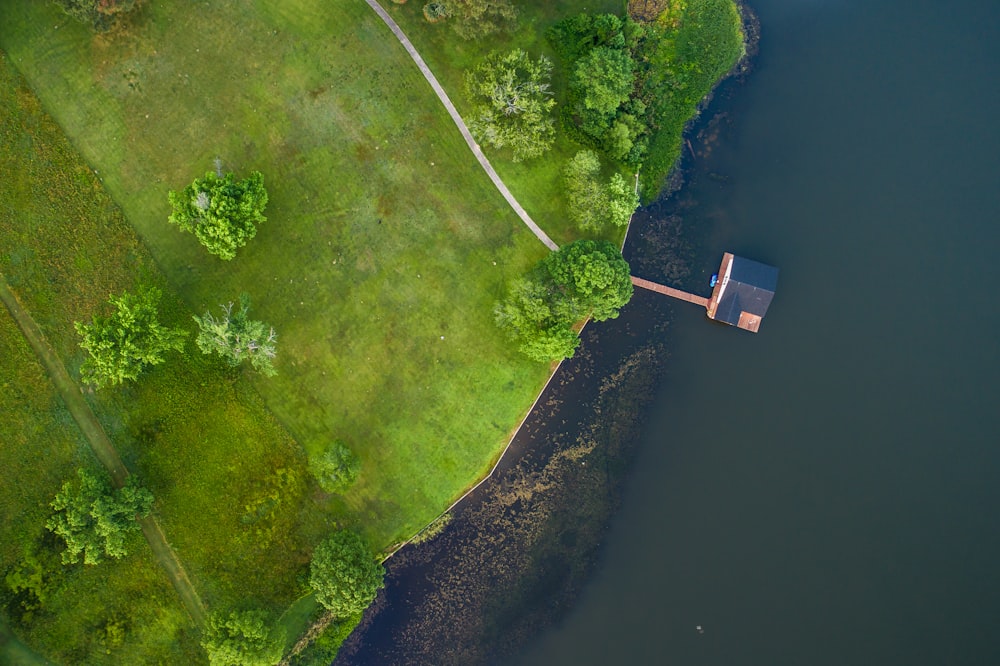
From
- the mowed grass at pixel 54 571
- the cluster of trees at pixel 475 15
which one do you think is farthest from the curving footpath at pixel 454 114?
the mowed grass at pixel 54 571

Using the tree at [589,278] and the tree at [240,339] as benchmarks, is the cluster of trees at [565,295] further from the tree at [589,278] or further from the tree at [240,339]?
the tree at [240,339]

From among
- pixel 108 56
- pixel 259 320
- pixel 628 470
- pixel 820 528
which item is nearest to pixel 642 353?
pixel 628 470

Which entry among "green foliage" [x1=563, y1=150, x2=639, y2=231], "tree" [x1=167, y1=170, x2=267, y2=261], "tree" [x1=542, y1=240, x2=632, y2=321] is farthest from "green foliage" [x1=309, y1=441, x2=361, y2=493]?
"green foliage" [x1=563, y1=150, x2=639, y2=231]

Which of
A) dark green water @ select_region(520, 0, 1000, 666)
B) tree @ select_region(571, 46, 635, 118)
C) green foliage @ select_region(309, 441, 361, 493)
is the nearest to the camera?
green foliage @ select_region(309, 441, 361, 493)

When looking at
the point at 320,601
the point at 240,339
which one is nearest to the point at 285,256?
the point at 240,339

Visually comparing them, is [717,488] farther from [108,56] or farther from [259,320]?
[108,56]

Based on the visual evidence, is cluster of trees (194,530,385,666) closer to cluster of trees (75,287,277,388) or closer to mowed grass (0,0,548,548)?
mowed grass (0,0,548,548)

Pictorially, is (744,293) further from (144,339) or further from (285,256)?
(144,339)
